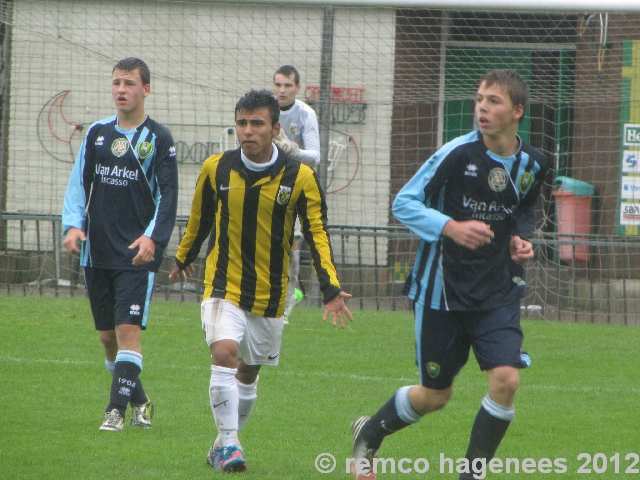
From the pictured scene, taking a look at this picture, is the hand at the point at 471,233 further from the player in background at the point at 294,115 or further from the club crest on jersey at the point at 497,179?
the player in background at the point at 294,115

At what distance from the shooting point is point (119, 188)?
573cm

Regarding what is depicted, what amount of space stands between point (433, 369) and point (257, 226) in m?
1.20

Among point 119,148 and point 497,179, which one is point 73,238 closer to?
point 119,148

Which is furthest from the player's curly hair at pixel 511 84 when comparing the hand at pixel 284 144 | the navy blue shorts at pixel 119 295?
the hand at pixel 284 144

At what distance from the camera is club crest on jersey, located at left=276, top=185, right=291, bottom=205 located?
5.04 m

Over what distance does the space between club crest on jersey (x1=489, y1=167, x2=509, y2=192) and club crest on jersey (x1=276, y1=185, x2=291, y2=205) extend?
1097mm

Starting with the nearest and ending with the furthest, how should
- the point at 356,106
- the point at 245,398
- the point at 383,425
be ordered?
the point at 383,425 → the point at 245,398 → the point at 356,106

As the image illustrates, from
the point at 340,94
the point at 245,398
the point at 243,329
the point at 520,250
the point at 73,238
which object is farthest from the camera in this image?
the point at 340,94

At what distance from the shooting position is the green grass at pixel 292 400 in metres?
5.00

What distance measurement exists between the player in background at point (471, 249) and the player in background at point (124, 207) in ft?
5.48

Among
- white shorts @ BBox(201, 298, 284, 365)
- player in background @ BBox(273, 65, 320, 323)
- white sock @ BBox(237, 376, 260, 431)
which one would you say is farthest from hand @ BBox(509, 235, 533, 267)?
player in background @ BBox(273, 65, 320, 323)

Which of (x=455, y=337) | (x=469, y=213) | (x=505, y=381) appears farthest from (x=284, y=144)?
(x=505, y=381)

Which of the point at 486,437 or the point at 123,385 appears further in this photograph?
the point at 123,385

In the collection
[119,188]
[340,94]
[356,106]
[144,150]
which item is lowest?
[119,188]
